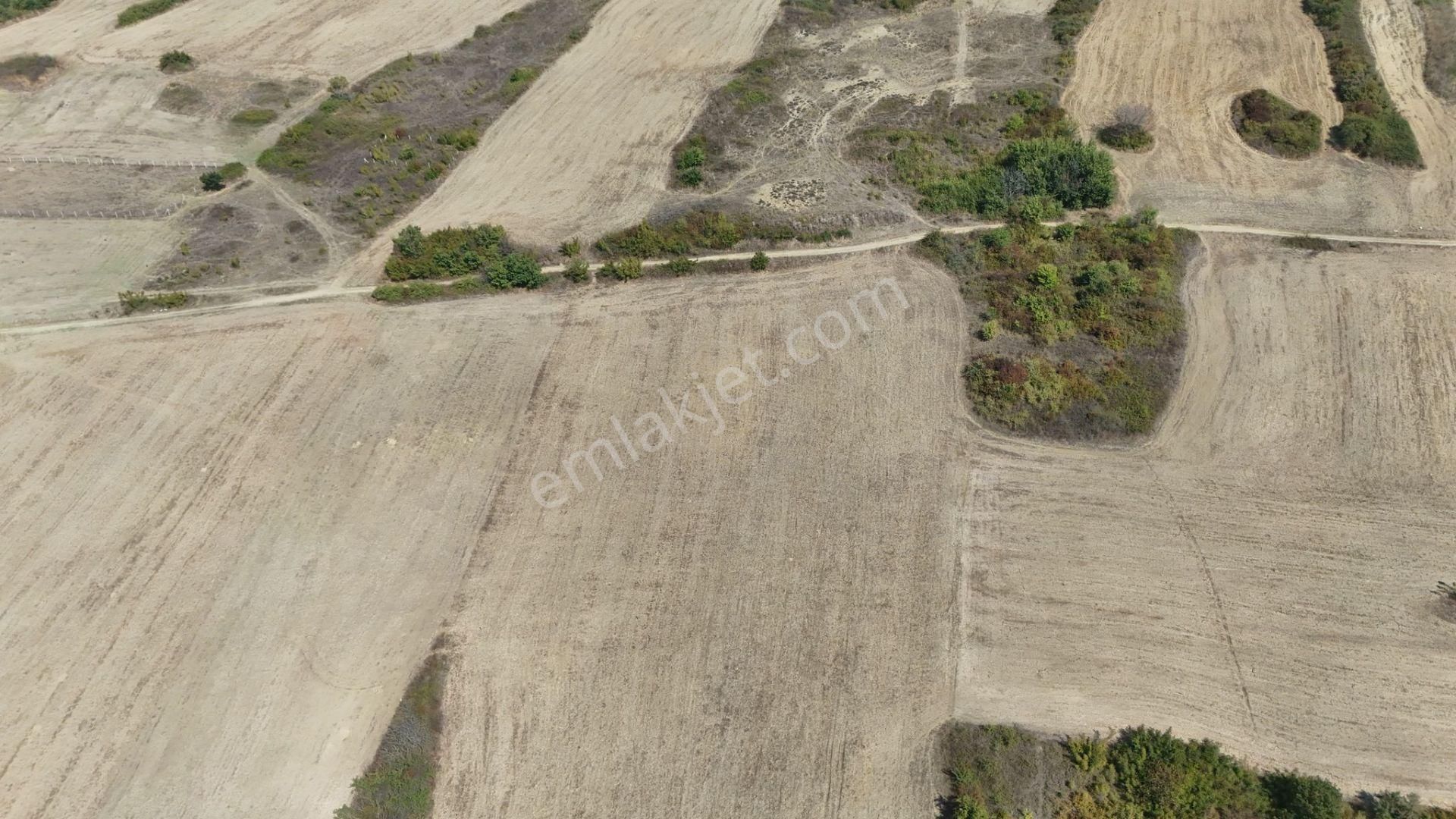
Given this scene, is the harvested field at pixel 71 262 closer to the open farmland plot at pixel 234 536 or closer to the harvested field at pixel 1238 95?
the open farmland plot at pixel 234 536

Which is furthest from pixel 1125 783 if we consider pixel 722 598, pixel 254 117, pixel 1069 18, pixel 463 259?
pixel 254 117

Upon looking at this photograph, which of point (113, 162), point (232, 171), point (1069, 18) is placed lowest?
point (1069, 18)

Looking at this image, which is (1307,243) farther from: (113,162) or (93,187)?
(113,162)

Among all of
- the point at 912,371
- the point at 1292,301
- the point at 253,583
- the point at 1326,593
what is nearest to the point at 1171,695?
the point at 1326,593

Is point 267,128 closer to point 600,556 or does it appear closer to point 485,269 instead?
point 485,269

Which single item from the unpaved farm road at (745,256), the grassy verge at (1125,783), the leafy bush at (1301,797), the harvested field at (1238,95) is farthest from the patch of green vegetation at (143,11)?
the leafy bush at (1301,797)

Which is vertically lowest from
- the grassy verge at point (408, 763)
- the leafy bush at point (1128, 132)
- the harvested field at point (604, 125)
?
the leafy bush at point (1128, 132)
